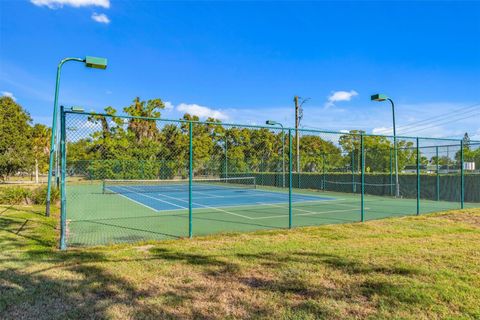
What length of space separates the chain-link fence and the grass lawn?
108 cm

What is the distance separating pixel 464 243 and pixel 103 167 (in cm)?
1333

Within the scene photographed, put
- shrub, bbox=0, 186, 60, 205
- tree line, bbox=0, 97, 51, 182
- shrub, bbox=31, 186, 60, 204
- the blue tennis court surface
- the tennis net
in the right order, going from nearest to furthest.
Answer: shrub, bbox=0, 186, 60, 205 < shrub, bbox=31, 186, 60, 204 < the blue tennis court surface < the tennis net < tree line, bbox=0, 97, 51, 182

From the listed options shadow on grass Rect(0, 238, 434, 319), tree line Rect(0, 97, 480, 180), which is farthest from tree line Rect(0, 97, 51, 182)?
shadow on grass Rect(0, 238, 434, 319)

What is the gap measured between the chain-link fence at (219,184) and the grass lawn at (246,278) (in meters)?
1.08

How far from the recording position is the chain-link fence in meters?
7.86

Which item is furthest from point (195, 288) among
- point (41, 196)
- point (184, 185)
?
point (184, 185)

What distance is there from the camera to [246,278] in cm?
418

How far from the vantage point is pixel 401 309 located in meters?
3.29

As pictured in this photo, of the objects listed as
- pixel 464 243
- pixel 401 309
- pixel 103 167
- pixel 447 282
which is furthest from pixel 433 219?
pixel 103 167

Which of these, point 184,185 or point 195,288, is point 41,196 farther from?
point 184,185

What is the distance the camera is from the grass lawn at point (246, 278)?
327 cm

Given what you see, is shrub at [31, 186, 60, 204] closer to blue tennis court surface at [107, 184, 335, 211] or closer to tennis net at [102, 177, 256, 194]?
blue tennis court surface at [107, 184, 335, 211]

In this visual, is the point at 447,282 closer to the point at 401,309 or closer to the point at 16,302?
the point at 401,309

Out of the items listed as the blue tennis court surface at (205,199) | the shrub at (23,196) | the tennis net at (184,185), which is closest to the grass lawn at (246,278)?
the shrub at (23,196)
